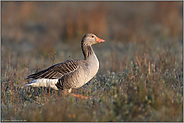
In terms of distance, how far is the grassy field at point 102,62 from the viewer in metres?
4.45

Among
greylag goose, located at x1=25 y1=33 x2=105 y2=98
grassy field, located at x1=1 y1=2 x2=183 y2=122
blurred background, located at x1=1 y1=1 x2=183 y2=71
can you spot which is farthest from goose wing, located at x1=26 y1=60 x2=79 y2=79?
blurred background, located at x1=1 y1=1 x2=183 y2=71

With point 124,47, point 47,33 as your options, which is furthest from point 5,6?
point 124,47

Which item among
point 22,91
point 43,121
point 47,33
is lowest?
point 43,121

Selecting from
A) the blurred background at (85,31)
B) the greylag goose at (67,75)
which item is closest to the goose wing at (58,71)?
the greylag goose at (67,75)

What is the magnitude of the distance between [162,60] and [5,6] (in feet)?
44.6

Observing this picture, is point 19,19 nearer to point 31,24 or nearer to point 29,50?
point 31,24

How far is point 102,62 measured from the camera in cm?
948

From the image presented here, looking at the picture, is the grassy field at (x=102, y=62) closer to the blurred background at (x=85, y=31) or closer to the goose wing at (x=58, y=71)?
the blurred background at (x=85, y=31)

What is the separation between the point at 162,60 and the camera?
7.03 m

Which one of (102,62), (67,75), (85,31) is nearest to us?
(67,75)

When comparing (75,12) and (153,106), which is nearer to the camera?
(153,106)

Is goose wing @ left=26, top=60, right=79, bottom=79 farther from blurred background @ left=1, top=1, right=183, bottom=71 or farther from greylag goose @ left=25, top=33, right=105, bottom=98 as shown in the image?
blurred background @ left=1, top=1, right=183, bottom=71

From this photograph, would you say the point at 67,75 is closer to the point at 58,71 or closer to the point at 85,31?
the point at 58,71

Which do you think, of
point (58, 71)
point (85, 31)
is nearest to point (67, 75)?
point (58, 71)
